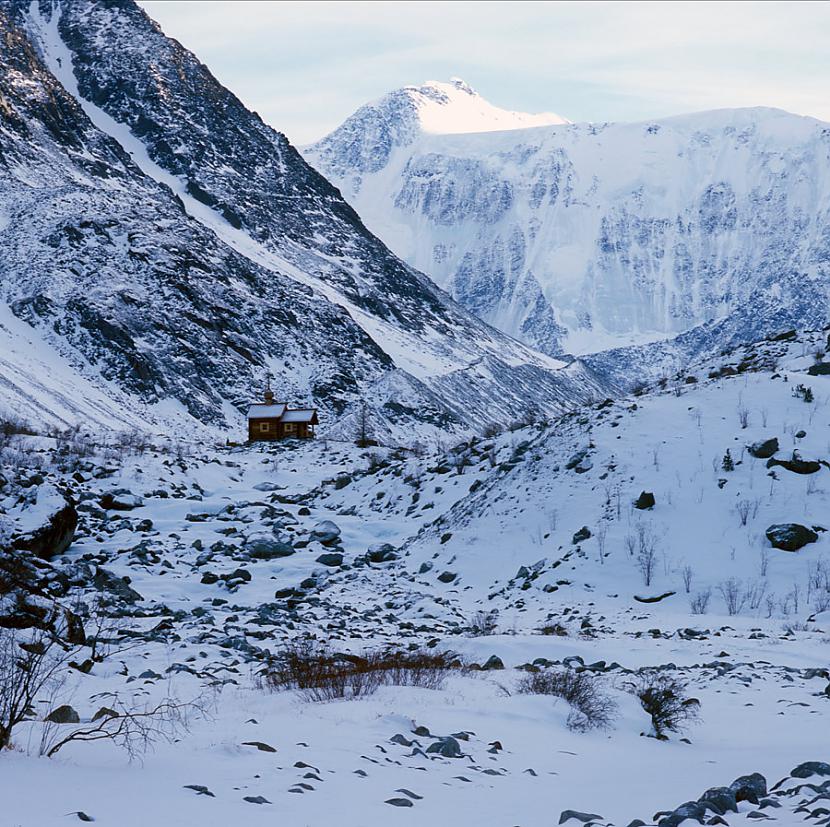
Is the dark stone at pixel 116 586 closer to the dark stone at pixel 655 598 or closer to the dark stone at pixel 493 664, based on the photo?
the dark stone at pixel 493 664

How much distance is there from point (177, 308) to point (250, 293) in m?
13.4

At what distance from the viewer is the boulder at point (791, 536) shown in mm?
18641

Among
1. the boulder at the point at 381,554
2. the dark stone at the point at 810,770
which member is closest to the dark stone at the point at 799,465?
the boulder at the point at 381,554

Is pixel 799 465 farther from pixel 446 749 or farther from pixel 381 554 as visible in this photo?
pixel 446 749

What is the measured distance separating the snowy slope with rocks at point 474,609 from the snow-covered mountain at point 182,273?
3118cm

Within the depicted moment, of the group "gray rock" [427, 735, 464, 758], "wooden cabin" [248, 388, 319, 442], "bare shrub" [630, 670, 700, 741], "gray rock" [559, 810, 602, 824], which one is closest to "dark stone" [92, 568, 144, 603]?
"bare shrub" [630, 670, 700, 741]

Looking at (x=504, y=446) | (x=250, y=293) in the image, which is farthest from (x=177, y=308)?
(x=504, y=446)

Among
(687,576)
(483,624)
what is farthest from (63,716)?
(687,576)

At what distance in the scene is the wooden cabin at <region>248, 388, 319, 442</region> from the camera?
62188mm

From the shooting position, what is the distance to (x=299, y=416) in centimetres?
6278

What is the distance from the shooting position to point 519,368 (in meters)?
136

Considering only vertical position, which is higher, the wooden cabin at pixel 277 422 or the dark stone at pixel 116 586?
the wooden cabin at pixel 277 422

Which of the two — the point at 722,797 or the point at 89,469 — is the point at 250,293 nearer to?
the point at 89,469

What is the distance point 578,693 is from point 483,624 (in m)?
6.78
